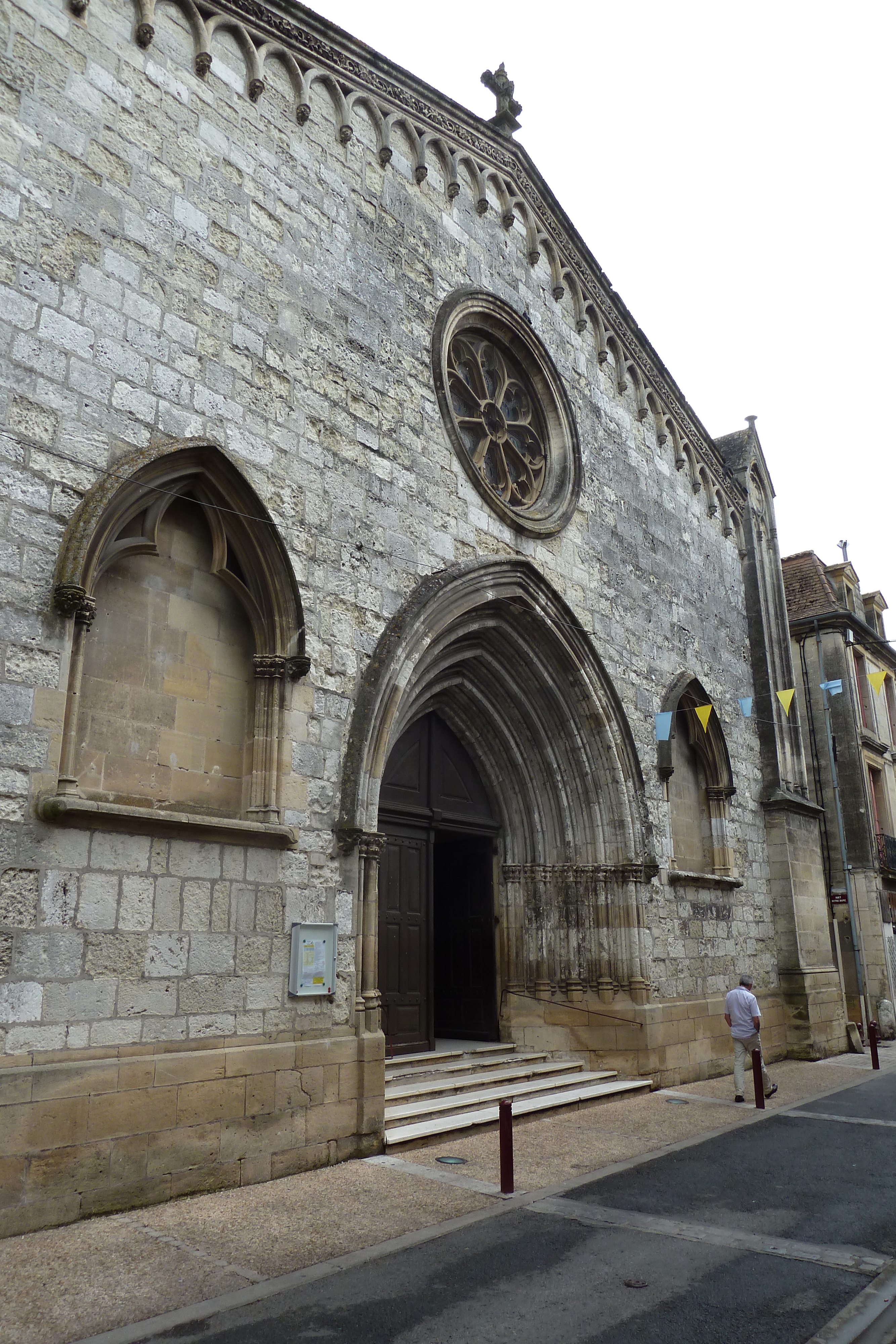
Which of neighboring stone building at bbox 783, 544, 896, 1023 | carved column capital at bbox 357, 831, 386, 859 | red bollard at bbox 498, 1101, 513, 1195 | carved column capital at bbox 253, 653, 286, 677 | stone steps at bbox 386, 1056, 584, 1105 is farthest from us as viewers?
neighboring stone building at bbox 783, 544, 896, 1023

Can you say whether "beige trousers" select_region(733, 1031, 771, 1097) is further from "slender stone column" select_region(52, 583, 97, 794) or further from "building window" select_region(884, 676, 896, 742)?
"building window" select_region(884, 676, 896, 742)

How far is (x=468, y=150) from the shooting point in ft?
32.2

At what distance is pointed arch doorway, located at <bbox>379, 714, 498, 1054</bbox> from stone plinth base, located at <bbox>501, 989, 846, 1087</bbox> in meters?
0.44

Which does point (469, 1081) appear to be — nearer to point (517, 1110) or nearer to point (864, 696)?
point (517, 1110)

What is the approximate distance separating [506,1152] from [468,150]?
9.24 m

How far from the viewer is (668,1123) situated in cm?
781

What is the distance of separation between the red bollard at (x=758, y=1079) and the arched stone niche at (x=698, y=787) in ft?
9.88

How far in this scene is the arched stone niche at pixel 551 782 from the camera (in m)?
9.65

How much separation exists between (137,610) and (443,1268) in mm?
4120

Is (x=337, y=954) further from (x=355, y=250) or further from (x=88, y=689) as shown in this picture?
(x=355, y=250)

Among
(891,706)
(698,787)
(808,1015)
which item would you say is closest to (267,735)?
(698,787)

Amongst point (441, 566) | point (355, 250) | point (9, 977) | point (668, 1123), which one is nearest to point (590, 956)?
point (668, 1123)

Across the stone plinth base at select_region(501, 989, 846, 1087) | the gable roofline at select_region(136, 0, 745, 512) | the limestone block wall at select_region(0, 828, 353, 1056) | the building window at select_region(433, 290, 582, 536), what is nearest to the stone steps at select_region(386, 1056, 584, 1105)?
the stone plinth base at select_region(501, 989, 846, 1087)

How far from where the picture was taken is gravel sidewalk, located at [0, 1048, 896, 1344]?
3.83 m
